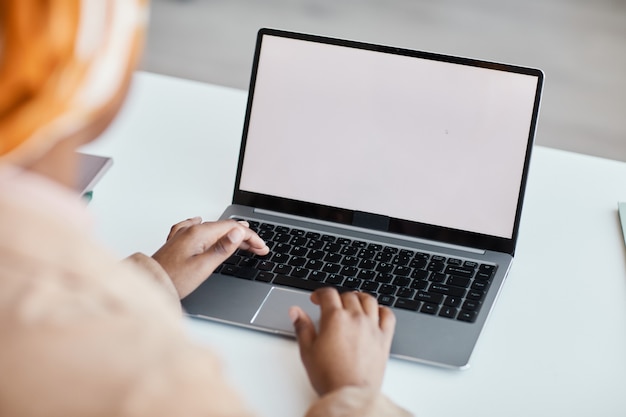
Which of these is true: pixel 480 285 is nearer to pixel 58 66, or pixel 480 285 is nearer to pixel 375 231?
pixel 375 231

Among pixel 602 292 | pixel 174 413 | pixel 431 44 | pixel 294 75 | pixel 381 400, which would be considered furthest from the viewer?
pixel 431 44

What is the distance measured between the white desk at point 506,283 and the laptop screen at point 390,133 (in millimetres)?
85

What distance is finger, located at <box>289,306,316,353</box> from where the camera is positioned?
0.86 metres

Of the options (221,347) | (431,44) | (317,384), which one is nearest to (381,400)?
(317,384)

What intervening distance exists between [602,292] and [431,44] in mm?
2294

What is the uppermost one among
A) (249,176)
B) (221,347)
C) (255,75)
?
(255,75)

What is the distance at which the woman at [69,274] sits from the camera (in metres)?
0.43

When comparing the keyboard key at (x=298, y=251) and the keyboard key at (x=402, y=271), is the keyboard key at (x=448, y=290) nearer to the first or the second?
the keyboard key at (x=402, y=271)

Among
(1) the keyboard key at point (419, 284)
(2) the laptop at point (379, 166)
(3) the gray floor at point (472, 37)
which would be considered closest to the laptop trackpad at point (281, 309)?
(2) the laptop at point (379, 166)

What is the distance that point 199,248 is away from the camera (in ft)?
3.25

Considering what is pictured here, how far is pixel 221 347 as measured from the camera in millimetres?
896

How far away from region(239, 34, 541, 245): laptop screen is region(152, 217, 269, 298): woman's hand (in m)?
0.13

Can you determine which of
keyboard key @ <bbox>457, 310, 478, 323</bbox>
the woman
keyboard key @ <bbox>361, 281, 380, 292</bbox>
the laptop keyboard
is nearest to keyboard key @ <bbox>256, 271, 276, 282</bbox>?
the laptop keyboard

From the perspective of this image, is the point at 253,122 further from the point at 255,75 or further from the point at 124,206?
the point at 124,206
